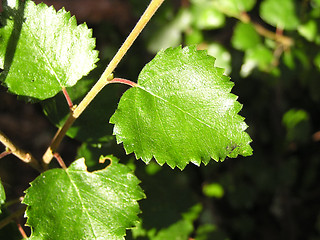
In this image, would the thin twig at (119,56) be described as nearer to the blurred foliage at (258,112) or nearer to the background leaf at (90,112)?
the background leaf at (90,112)

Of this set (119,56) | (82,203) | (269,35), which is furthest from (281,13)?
(82,203)

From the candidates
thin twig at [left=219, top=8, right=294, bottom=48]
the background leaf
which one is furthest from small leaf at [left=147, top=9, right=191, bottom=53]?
the background leaf

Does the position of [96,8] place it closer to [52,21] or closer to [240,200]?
[240,200]

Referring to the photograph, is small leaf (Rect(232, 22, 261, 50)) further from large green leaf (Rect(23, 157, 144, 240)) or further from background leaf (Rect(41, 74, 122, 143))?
large green leaf (Rect(23, 157, 144, 240))

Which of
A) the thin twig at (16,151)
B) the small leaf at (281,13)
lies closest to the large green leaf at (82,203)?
the thin twig at (16,151)

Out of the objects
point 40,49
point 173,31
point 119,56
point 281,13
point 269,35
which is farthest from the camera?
point 173,31

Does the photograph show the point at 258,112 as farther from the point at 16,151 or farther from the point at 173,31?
the point at 16,151

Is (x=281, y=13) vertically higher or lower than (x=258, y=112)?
higher
